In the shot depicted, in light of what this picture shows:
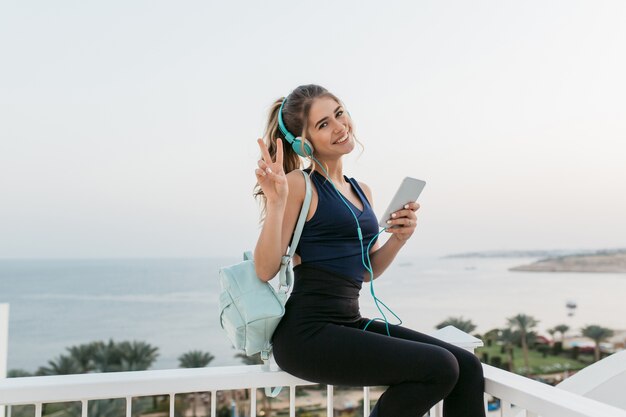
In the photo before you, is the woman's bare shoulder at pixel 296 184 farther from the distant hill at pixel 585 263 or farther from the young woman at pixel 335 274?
the distant hill at pixel 585 263

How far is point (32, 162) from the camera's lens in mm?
23312

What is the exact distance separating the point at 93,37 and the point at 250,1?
962cm

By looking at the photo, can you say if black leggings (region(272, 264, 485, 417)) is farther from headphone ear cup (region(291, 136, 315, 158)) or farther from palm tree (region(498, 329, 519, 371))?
palm tree (region(498, 329, 519, 371))

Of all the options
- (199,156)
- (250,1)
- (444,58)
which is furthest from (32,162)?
(444,58)

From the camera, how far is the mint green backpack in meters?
1.58

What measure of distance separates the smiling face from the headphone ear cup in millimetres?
25

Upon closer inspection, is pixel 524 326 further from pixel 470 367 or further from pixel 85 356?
pixel 470 367

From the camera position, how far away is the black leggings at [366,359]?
4.89 ft

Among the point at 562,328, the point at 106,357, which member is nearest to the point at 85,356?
the point at 106,357

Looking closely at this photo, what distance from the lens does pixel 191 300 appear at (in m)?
27.3

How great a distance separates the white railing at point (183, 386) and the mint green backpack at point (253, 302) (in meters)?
0.08

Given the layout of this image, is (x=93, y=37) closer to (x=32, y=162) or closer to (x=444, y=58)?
(x=32, y=162)

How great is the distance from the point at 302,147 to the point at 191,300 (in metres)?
26.6

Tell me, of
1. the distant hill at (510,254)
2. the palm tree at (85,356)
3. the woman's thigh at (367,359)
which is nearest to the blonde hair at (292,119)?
the woman's thigh at (367,359)
